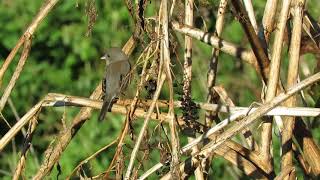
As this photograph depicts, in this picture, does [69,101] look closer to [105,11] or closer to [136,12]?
[136,12]

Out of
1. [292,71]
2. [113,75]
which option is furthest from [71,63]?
[292,71]

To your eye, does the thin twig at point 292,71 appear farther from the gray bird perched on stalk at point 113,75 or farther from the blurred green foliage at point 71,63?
the blurred green foliage at point 71,63

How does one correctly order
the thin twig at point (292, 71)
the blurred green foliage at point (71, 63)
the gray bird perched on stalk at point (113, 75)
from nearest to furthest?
the thin twig at point (292, 71), the gray bird perched on stalk at point (113, 75), the blurred green foliage at point (71, 63)

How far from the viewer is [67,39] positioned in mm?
7441

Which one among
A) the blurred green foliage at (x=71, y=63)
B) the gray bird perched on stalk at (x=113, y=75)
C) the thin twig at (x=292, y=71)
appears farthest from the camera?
the blurred green foliage at (x=71, y=63)

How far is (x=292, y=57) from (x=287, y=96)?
0.17 metres

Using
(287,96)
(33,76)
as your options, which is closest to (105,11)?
(33,76)

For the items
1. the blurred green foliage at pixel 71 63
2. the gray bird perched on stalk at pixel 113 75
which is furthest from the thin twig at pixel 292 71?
the blurred green foliage at pixel 71 63

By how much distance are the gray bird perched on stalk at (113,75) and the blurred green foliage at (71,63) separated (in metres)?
1.62

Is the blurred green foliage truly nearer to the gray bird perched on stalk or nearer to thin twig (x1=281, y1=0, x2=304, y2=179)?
the gray bird perched on stalk

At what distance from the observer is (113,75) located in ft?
14.5

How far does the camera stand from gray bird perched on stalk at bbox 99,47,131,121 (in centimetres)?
370

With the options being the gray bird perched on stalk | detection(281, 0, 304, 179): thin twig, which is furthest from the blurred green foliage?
detection(281, 0, 304, 179): thin twig

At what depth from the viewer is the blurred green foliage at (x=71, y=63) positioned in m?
6.44
